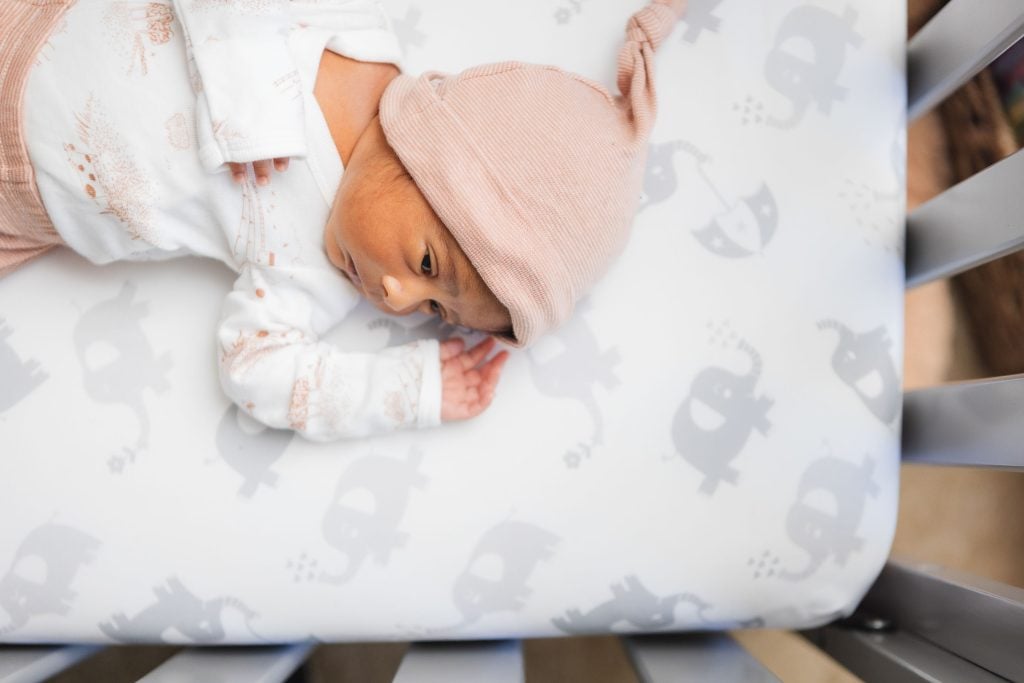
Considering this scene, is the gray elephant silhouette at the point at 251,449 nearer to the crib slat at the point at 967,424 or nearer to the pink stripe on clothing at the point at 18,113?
the pink stripe on clothing at the point at 18,113

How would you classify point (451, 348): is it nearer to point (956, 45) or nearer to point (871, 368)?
point (871, 368)

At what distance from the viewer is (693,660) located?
93cm

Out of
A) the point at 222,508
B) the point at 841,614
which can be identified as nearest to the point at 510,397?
the point at 222,508

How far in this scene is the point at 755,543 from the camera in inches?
36.6

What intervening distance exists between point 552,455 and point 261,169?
0.46 meters

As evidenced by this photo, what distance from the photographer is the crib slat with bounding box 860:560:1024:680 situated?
79 cm

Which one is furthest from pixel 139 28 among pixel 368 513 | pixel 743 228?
pixel 743 228

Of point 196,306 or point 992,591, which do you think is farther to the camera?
point 196,306

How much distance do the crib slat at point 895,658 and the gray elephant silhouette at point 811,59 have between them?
2.04 feet

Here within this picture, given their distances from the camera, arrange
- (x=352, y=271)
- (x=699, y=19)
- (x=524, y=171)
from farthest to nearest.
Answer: (x=699, y=19)
(x=352, y=271)
(x=524, y=171)

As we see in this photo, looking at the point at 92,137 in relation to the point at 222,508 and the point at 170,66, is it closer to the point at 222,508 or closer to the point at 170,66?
the point at 170,66

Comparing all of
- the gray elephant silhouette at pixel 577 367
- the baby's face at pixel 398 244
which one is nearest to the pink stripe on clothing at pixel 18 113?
the baby's face at pixel 398 244

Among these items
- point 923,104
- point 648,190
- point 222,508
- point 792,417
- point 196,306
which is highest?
point 923,104

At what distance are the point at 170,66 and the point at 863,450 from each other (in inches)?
34.9
